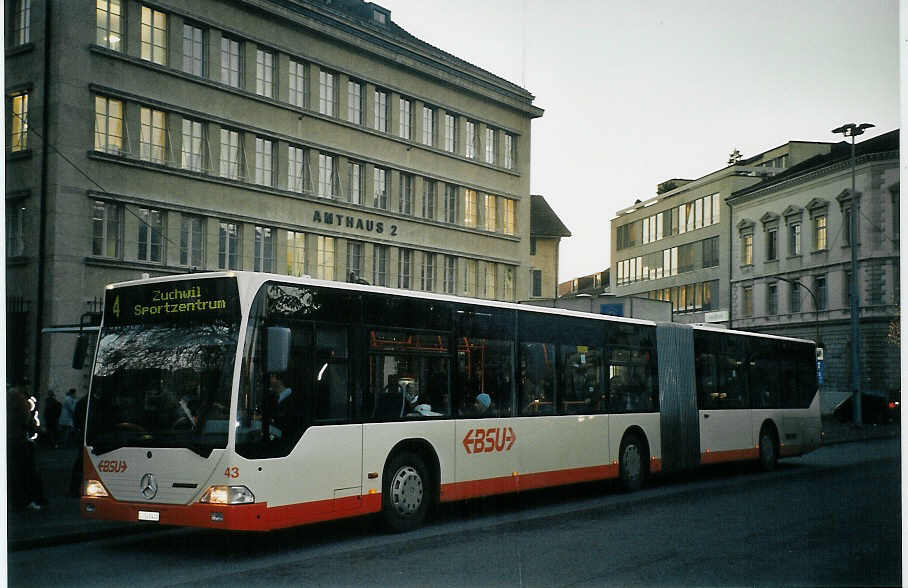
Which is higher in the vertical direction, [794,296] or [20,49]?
[20,49]

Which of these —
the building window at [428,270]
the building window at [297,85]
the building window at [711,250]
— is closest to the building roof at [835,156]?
the building window at [711,250]

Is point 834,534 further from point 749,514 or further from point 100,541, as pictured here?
point 100,541

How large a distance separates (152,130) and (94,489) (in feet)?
27.0

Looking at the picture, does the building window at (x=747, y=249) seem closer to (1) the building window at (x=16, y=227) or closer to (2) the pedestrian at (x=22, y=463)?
(2) the pedestrian at (x=22, y=463)

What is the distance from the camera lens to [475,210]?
64.1 ft

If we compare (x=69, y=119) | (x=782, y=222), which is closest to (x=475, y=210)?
(x=782, y=222)

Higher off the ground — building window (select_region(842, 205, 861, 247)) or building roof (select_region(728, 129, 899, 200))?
building roof (select_region(728, 129, 899, 200))

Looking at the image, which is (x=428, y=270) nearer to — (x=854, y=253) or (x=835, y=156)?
(x=835, y=156)

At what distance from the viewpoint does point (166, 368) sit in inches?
400

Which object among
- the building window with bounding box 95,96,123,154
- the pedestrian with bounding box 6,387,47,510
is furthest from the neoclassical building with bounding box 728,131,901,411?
the building window with bounding box 95,96,123,154

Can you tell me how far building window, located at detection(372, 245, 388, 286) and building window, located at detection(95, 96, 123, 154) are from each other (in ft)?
15.1

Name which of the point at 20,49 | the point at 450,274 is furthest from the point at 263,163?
the point at 20,49

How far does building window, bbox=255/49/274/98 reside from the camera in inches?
665

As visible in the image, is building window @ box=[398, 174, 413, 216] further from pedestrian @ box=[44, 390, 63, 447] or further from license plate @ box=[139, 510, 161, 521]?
license plate @ box=[139, 510, 161, 521]
